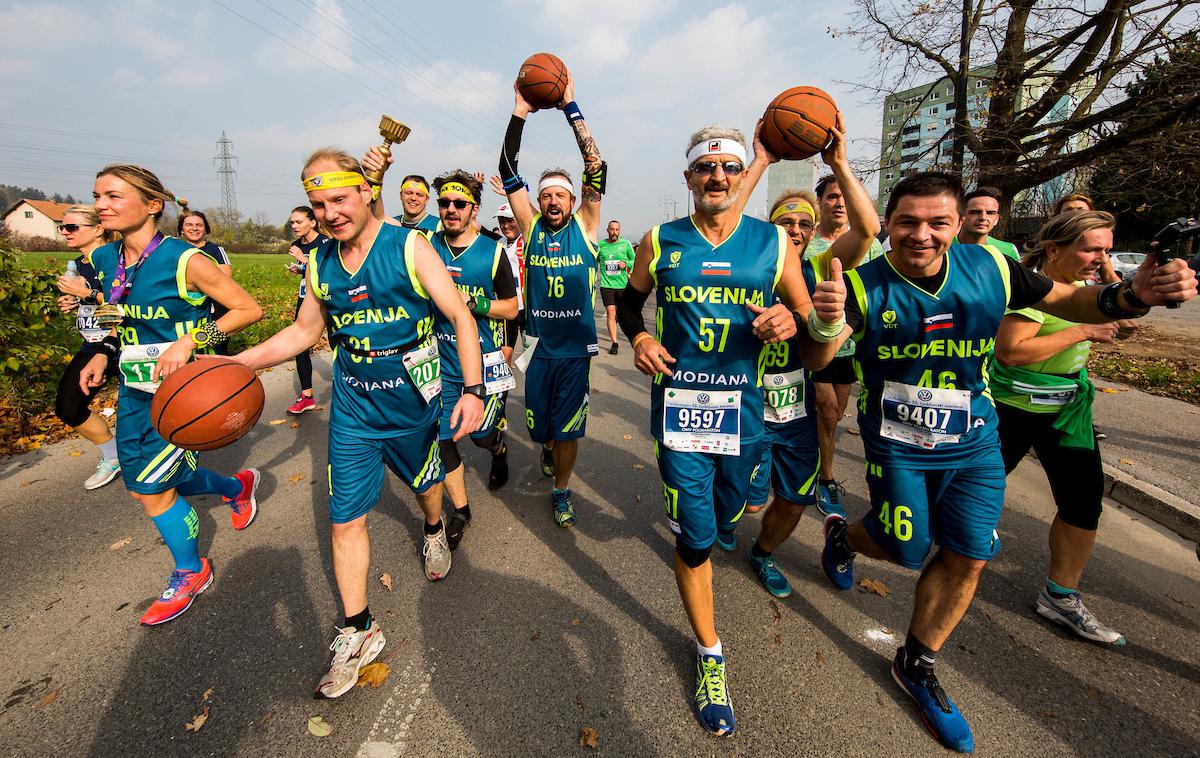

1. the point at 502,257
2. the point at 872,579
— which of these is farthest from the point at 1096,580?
the point at 502,257

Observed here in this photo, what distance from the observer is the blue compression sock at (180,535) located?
122 inches

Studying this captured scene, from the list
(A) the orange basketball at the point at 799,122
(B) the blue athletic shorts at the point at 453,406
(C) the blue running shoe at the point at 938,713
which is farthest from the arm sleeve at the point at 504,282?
(C) the blue running shoe at the point at 938,713

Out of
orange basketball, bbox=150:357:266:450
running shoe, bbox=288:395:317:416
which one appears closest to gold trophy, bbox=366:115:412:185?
orange basketball, bbox=150:357:266:450

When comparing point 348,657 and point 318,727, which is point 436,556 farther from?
point 318,727

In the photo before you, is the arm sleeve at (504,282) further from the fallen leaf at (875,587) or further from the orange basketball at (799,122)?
the fallen leaf at (875,587)

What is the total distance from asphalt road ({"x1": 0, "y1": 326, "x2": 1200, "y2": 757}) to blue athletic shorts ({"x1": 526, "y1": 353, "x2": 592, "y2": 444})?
0.73m

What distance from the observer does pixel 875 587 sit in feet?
10.7

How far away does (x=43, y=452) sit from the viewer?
5.39 m

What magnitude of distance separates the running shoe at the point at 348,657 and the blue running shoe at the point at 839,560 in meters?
2.70

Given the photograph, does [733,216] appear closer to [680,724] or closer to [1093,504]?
[680,724]

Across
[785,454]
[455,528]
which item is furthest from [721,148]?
[455,528]

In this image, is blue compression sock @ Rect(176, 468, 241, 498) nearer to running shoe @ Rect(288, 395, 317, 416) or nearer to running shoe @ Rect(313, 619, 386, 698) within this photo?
running shoe @ Rect(313, 619, 386, 698)

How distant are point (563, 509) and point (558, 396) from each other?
2.96 ft

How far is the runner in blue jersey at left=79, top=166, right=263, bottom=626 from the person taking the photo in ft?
9.62
